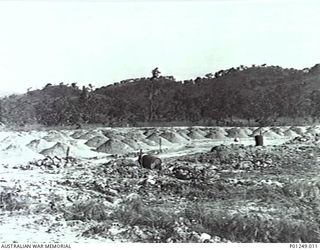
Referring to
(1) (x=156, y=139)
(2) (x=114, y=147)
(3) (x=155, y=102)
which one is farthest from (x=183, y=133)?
(2) (x=114, y=147)

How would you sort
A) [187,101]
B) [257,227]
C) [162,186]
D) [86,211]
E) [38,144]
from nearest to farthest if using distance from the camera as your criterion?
[257,227] → [86,211] → [162,186] → [187,101] → [38,144]

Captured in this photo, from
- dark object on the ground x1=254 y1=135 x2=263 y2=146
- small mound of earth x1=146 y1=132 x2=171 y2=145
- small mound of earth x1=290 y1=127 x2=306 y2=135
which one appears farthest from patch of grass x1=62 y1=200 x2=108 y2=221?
small mound of earth x1=290 y1=127 x2=306 y2=135

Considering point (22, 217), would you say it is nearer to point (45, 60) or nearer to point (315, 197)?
point (45, 60)

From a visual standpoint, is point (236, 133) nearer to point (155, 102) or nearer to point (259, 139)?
point (259, 139)

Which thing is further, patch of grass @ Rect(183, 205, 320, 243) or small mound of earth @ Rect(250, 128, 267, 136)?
small mound of earth @ Rect(250, 128, 267, 136)

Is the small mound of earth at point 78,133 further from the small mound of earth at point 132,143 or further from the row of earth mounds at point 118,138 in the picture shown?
the small mound of earth at point 132,143

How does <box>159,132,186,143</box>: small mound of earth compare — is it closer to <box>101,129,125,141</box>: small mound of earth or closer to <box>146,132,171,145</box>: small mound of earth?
<box>146,132,171,145</box>: small mound of earth
